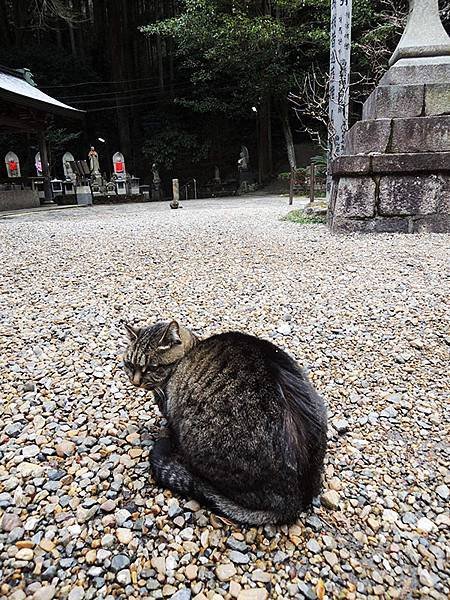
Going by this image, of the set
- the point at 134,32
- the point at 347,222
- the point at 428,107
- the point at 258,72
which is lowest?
the point at 347,222

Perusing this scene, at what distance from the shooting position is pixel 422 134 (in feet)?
17.5

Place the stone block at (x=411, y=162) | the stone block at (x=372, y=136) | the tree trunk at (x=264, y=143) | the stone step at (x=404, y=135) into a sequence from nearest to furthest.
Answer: the stone block at (x=411, y=162) → the stone step at (x=404, y=135) → the stone block at (x=372, y=136) → the tree trunk at (x=264, y=143)

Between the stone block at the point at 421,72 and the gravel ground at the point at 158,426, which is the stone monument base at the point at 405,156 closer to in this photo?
the stone block at the point at 421,72

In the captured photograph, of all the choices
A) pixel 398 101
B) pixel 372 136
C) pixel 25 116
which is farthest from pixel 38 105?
pixel 398 101

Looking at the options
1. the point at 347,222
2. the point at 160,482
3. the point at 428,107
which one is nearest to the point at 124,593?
the point at 160,482

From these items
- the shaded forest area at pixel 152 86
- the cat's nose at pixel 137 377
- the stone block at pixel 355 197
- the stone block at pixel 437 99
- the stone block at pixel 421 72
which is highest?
the shaded forest area at pixel 152 86

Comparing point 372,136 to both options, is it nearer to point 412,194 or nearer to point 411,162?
point 411,162

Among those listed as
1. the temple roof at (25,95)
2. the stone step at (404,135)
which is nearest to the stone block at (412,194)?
the stone step at (404,135)

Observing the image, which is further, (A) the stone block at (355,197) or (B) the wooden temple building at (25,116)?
(B) the wooden temple building at (25,116)

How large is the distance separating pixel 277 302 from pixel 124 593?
2.39 m

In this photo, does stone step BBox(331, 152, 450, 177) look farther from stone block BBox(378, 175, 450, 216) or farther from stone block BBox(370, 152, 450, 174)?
stone block BBox(378, 175, 450, 216)

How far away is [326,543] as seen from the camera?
52.5 inches

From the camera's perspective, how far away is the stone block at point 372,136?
5.41 m

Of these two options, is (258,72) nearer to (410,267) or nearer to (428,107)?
(428,107)
